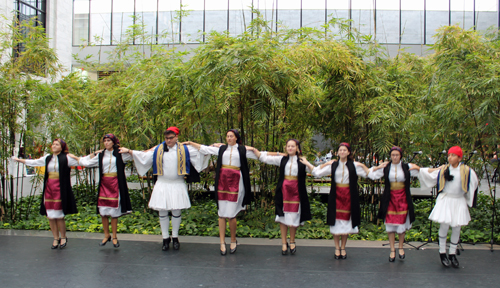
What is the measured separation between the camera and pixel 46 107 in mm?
6090

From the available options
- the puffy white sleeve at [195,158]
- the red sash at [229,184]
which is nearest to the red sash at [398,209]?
the red sash at [229,184]

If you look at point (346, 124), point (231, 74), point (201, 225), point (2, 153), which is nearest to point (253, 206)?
point (201, 225)

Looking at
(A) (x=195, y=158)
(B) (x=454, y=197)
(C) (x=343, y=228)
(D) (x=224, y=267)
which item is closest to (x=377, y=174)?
(C) (x=343, y=228)

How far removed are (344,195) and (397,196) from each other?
1.87 feet

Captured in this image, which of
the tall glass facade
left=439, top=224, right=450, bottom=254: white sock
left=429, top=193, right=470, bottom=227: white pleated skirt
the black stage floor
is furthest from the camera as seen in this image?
the tall glass facade

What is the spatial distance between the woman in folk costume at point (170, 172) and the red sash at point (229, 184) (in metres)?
0.36

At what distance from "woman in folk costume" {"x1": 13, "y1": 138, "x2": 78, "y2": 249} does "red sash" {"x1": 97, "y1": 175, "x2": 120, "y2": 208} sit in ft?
1.36

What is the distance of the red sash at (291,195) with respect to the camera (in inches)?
182

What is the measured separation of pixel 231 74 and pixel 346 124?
6.75 feet

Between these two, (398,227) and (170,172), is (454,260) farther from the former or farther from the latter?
(170,172)

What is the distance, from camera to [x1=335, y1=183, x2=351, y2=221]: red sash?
4484 mm

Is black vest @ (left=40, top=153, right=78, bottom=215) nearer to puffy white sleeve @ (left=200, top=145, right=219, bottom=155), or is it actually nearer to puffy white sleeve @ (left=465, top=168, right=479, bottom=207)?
puffy white sleeve @ (left=200, top=145, right=219, bottom=155)

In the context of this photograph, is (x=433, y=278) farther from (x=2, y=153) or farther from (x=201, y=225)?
(x=2, y=153)

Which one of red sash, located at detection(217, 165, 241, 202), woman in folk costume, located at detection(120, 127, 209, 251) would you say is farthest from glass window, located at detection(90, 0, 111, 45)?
red sash, located at detection(217, 165, 241, 202)
